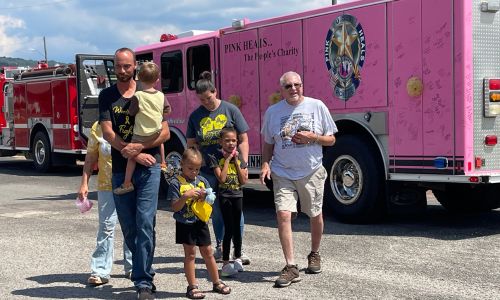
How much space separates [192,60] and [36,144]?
897 centimetres

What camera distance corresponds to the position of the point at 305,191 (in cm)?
619

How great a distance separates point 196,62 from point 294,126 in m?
5.39

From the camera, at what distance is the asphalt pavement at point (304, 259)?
5.74 meters

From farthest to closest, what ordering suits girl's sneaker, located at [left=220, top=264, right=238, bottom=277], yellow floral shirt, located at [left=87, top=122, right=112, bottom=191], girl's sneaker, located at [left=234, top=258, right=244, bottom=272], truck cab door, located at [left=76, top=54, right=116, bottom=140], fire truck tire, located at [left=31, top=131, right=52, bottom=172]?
fire truck tire, located at [left=31, top=131, right=52, bottom=172] < truck cab door, located at [left=76, top=54, right=116, bottom=140] < girl's sneaker, located at [left=234, top=258, right=244, bottom=272] < girl's sneaker, located at [left=220, top=264, right=238, bottom=277] < yellow floral shirt, located at [left=87, top=122, right=112, bottom=191]

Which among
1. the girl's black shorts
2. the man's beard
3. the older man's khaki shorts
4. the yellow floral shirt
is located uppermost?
the man's beard

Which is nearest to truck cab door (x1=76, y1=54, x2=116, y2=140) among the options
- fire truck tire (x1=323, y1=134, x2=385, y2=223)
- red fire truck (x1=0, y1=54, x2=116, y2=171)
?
red fire truck (x1=0, y1=54, x2=116, y2=171)

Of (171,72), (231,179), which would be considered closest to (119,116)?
(231,179)

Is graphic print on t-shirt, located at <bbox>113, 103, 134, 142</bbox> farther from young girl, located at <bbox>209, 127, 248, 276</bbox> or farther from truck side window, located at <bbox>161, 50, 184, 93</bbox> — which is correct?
truck side window, located at <bbox>161, 50, 184, 93</bbox>

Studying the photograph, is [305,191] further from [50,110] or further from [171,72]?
[50,110]

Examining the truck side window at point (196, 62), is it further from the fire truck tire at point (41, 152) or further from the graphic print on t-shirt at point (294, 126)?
the fire truck tire at point (41, 152)

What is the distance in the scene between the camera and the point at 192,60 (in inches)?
445

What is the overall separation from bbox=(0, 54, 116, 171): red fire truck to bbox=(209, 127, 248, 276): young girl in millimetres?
9340

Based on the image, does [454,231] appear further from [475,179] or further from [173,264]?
[173,264]

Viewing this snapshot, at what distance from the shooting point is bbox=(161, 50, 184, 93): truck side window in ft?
38.0
